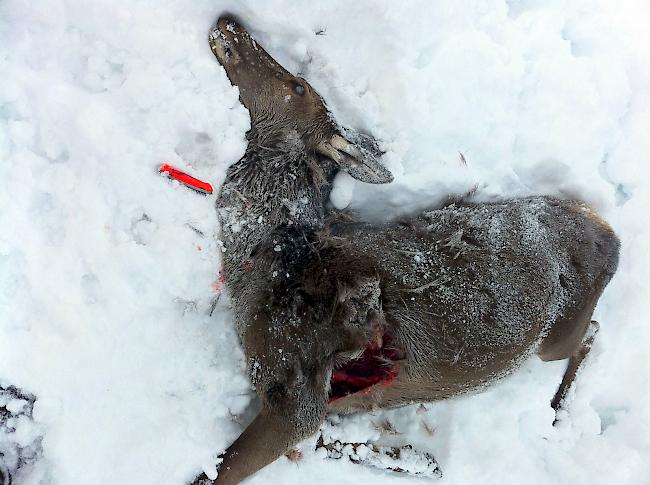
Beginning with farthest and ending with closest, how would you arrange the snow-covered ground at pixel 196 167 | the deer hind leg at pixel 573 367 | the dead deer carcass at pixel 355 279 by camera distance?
the deer hind leg at pixel 573 367
the snow-covered ground at pixel 196 167
the dead deer carcass at pixel 355 279

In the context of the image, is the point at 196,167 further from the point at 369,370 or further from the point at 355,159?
the point at 369,370

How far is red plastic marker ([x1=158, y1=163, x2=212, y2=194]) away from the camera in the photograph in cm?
367

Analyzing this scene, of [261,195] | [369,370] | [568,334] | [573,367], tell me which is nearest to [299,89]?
[261,195]

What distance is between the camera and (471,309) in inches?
133

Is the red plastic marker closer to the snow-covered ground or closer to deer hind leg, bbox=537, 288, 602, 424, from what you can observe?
the snow-covered ground

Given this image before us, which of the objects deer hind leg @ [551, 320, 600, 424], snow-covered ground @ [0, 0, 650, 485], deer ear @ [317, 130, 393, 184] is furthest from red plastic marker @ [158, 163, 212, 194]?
deer hind leg @ [551, 320, 600, 424]

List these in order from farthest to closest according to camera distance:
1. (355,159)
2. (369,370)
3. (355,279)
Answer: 1. (369,370)
2. (355,159)
3. (355,279)

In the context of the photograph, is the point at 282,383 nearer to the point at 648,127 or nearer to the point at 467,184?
the point at 467,184

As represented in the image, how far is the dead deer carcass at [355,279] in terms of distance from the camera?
11.2 ft

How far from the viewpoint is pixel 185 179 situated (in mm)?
3680

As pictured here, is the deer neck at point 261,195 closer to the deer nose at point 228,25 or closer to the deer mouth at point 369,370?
the deer nose at point 228,25

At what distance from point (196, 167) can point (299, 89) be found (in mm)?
896

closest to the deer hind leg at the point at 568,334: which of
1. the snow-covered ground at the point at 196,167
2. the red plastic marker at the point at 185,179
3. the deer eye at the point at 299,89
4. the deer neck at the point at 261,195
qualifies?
the snow-covered ground at the point at 196,167

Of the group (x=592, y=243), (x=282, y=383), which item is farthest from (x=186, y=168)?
(x=592, y=243)
